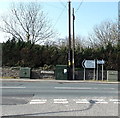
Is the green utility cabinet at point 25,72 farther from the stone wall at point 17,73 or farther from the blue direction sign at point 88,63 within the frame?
the blue direction sign at point 88,63

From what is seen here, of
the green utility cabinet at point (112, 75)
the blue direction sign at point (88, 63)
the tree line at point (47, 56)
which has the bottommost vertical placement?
the green utility cabinet at point (112, 75)

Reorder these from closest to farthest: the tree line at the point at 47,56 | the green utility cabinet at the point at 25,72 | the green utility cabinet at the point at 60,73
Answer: the green utility cabinet at the point at 60,73, the green utility cabinet at the point at 25,72, the tree line at the point at 47,56

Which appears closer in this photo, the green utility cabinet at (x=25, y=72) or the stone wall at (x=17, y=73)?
the green utility cabinet at (x=25, y=72)

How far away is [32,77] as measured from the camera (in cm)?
3025

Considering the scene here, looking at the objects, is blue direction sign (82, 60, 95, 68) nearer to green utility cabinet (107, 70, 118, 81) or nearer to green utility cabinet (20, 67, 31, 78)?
green utility cabinet (107, 70, 118, 81)

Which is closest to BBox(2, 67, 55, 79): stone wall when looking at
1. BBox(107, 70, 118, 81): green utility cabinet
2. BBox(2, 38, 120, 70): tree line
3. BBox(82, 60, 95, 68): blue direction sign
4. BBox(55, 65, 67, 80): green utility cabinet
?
BBox(55, 65, 67, 80): green utility cabinet

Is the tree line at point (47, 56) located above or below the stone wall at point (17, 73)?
above

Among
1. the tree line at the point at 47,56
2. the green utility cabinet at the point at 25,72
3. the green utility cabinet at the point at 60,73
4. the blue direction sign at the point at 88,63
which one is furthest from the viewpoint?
the tree line at the point at 47,56

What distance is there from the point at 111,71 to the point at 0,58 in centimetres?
1212

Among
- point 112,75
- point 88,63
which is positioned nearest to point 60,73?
point 88,63

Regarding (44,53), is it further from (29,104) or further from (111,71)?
(29,104)

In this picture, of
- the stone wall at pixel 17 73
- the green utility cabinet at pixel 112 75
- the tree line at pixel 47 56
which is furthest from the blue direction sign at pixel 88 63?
the stone wall at pixel 17 73

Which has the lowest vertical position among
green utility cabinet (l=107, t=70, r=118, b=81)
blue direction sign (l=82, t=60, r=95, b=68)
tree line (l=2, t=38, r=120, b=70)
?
green utility cabinet (l=107, t=70, r=118, b=81)

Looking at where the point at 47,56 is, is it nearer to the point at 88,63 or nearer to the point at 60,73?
the point at 60,73
